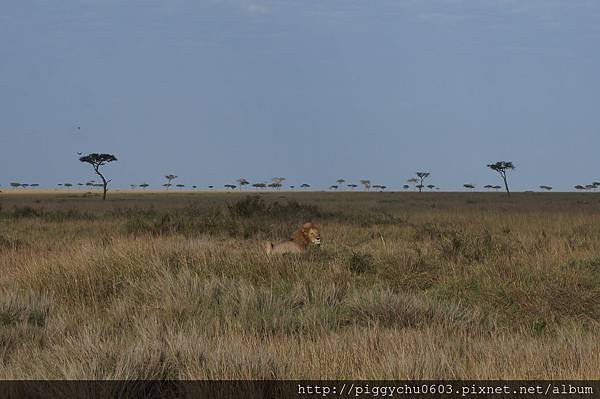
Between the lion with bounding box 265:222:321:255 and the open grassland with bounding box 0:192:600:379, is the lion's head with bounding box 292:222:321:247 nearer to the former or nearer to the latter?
the lion with bounding box 265:222:321:255

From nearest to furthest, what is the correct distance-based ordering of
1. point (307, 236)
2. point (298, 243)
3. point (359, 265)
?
1. point (359, 265)
2. point (298, 243)
3. point (307, 236)

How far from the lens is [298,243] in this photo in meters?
10.9

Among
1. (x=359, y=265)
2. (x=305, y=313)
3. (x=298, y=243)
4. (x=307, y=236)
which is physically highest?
(x=307, y=236)

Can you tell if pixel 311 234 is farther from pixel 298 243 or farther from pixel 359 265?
pixel 359 265

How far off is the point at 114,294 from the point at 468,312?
4402 mm

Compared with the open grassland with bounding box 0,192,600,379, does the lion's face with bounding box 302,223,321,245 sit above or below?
above

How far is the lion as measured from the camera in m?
10.4

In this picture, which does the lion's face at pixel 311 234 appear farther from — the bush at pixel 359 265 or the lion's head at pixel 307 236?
the bush at pixel 359 265

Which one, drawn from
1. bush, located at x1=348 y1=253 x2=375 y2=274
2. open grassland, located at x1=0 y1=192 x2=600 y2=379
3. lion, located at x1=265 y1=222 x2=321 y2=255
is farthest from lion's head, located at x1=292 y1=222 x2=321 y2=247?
bush, located at x1=348 y1=253 x2=375 y2=274

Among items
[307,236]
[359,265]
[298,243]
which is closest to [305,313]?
[359,265]

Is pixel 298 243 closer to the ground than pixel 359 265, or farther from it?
farther from it

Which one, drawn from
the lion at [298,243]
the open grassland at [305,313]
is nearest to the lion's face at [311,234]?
the lion at [298,243]

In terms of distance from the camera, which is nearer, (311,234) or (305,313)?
(305,313)

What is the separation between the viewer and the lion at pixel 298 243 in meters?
10.4
